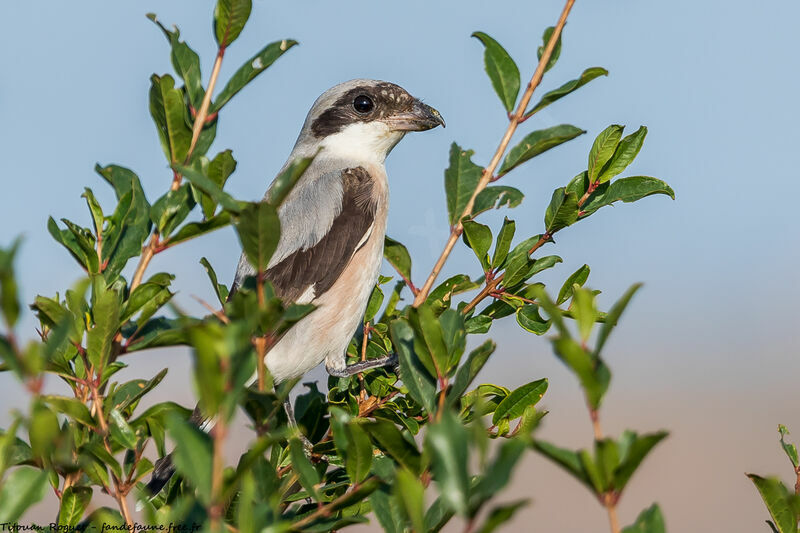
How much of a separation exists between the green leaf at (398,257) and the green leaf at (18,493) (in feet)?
8.18

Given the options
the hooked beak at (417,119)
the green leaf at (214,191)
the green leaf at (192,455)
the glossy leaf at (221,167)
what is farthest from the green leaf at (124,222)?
the hooked beak at (417,119)

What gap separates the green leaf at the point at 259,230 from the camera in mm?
1974

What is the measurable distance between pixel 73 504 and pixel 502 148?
1905 millimetres

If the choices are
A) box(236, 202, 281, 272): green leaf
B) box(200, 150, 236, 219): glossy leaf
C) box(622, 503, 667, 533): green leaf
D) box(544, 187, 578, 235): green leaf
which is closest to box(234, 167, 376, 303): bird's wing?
box(544, 187, 578, 235): green leaf

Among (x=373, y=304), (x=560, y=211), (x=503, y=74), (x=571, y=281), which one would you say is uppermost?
(x=503, y=74)

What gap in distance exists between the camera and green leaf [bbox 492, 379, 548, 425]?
10.4 ft

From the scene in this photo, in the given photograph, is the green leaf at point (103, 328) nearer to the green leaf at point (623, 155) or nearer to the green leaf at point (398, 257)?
the green leaf at point (398, 257)

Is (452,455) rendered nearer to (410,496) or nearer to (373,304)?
(410,496)

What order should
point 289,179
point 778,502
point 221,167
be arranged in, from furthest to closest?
1. point 221,167
2. point 778,502
3. point 289,179

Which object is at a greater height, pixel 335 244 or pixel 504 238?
pixel 504 238

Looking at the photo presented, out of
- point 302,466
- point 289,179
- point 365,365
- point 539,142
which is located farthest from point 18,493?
point 365,365

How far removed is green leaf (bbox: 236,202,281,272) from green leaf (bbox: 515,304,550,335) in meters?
1.76

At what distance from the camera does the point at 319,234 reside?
17.2 ft

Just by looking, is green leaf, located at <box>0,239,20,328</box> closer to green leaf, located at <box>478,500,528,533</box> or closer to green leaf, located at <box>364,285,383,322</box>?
green leaf, located at <box>478,500,528,533</box>
